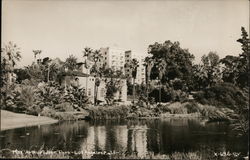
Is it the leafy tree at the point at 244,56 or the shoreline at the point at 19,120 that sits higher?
the leafy tree at the point at 244,56

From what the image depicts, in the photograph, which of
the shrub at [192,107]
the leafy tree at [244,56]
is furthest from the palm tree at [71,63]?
the leafy tree at [244,56]

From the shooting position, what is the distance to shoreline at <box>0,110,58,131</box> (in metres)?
49.8

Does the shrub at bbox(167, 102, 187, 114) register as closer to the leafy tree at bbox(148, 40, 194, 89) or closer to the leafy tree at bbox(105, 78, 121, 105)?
the leafy tree at bbox(105, 78, 121, 105)

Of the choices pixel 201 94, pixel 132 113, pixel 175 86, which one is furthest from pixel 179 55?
pixel 132 113

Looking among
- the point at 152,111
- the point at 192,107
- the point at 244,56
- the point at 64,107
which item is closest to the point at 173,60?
the point at 192,107

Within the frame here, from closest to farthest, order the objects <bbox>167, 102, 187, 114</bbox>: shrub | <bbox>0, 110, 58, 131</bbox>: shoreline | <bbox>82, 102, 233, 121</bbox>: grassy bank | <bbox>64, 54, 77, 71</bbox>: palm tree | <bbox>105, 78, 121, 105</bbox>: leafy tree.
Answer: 1. <bbox>0, 110, 58, 131</bbox>: shoreline
2. <bbox>82, 102, 233, 121</bbox>: grassy bank
3. <bbox>167, 102, 187, 114</bbox>: shrub
4. <bbox>105, 78, 121, 105</bbox>: leafy tree
5. <bbox>64, 54, 77, 71</bbox>: palm tree

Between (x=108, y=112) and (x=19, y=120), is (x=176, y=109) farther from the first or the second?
(x=19, y=120)

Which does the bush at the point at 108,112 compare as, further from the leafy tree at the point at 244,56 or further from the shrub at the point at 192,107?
the leafy tree at the point at 244,56

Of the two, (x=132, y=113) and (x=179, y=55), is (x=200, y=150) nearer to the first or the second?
(x=132, y=113)

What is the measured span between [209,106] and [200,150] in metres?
45.6

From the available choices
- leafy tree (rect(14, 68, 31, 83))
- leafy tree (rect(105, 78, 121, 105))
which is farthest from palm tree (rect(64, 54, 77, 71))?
leafy tree (rect(105, 78, 121, 105))

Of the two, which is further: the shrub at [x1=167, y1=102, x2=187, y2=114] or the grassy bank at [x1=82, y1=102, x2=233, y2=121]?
the shrub at [x1=167, y1=102, x2=187, y2=114]

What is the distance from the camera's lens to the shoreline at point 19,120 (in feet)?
164

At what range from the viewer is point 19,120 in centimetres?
5356
